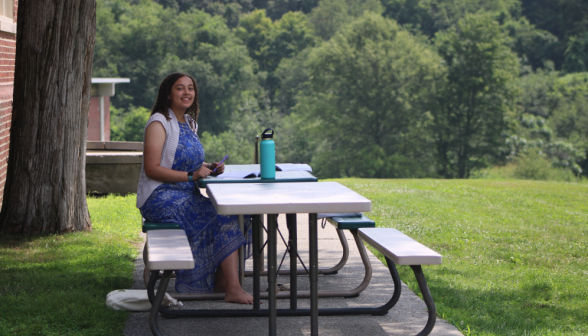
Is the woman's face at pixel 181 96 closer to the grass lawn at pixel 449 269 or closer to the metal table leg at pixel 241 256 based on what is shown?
the metal table leg at pixel 241 256

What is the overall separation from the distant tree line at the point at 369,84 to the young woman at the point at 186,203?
38269mm

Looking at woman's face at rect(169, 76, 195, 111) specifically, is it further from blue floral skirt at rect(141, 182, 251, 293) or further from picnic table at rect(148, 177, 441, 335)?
picnic table at rect(148, 177, 441, 335)

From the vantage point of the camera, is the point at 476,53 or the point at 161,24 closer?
the point at 476,53

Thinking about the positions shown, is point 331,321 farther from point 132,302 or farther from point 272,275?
point 132,302

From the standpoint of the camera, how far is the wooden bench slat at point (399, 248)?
3.43 m

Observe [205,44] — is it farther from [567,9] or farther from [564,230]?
[564,230]

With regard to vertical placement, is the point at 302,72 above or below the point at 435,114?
above

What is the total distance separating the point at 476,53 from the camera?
144ft

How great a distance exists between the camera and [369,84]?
4794 cm

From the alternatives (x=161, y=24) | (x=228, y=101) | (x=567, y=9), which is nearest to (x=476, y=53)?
(x=228, y=101)

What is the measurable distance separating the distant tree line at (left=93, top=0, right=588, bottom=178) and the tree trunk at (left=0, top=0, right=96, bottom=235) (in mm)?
37253

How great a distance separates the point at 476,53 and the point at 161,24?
101 ft

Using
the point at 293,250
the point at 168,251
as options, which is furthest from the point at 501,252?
the point at 168,251

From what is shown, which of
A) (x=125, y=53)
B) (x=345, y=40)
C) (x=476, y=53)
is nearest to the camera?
(x=476, y=53)
